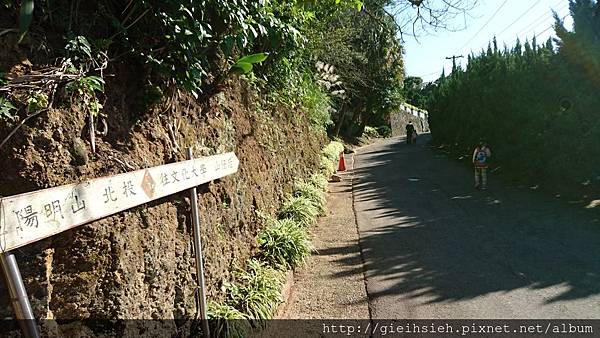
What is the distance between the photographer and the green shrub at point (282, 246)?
18.0ft

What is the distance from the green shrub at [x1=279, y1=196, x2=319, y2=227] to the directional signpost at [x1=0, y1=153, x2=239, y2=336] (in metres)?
4.35

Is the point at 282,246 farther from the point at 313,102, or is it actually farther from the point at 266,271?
the point at 313,102

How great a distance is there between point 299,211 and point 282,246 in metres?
1.90

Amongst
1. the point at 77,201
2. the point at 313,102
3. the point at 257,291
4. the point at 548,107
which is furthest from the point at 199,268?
the point at 548,107

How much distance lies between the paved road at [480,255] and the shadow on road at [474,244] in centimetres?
1

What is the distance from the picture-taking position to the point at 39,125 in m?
2.42

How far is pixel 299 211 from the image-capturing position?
7.60m

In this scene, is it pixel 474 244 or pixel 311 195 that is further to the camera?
pixel 311 195

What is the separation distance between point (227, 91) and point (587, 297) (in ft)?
15.9

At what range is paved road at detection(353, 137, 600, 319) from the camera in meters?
4.45

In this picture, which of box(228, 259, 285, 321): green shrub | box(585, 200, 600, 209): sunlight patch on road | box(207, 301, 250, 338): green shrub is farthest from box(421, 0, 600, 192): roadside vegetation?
box(207, 301, 250, 338): green shrub

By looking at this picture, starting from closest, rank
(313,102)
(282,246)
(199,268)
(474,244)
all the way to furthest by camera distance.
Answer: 1. (199,268)
2. (282,246)
3. (474,244)
4. (313,102)

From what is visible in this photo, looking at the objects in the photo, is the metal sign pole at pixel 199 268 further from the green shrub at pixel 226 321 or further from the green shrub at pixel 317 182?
the green shrub at pixel 317 182

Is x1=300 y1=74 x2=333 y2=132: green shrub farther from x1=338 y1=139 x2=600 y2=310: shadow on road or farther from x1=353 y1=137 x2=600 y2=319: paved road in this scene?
x1=353 y1=137 x2=600 y2=319: paved road
